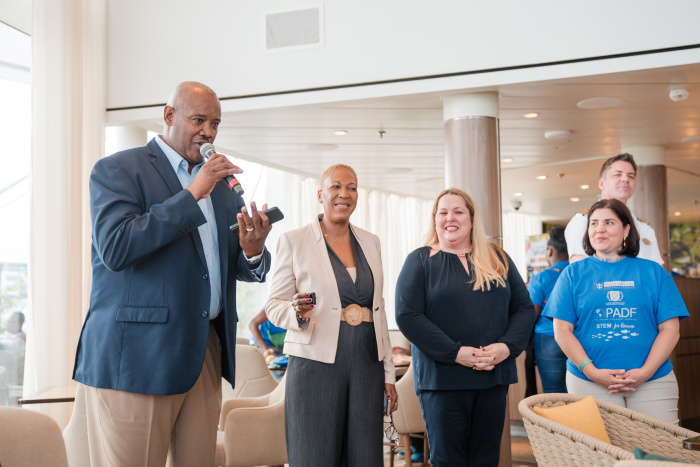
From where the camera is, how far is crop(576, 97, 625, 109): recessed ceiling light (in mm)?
6086

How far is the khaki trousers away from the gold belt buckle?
922 millimetres

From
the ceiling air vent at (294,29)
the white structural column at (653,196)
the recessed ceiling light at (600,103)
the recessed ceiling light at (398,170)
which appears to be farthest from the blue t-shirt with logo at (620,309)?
the recessed ceiling light at (398,170)

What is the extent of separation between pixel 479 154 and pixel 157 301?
3780 millimetres

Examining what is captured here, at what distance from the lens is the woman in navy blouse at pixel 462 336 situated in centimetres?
302

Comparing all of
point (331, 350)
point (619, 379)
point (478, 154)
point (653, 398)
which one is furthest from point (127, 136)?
point (653, 398)

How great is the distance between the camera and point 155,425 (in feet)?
6.35

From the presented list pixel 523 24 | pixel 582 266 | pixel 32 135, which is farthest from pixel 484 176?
pixel 32 135

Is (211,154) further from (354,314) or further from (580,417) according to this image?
(580,417)

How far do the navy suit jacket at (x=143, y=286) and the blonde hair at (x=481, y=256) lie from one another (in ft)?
5.02

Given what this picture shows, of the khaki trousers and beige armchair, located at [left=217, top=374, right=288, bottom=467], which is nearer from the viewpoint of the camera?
the khaki trousers

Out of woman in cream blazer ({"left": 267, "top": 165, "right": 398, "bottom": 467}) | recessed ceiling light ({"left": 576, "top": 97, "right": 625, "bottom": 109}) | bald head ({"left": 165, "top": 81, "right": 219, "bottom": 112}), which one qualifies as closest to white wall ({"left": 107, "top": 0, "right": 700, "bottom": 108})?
recessed ceiling light ({"left": 576, "top": 97, "right": 625, "bottom": 109})

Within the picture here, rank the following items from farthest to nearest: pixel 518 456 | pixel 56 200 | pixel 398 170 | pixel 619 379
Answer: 1. pixel 398 170
2. pixel 518 456
3. pixel 56 200
4. pixel 619 379

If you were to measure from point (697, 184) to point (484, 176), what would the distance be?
27.2 ft

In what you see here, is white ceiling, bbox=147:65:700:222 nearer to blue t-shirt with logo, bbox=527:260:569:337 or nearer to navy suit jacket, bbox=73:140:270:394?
blue t-shirt with logo, bbox=527:260:569:337
